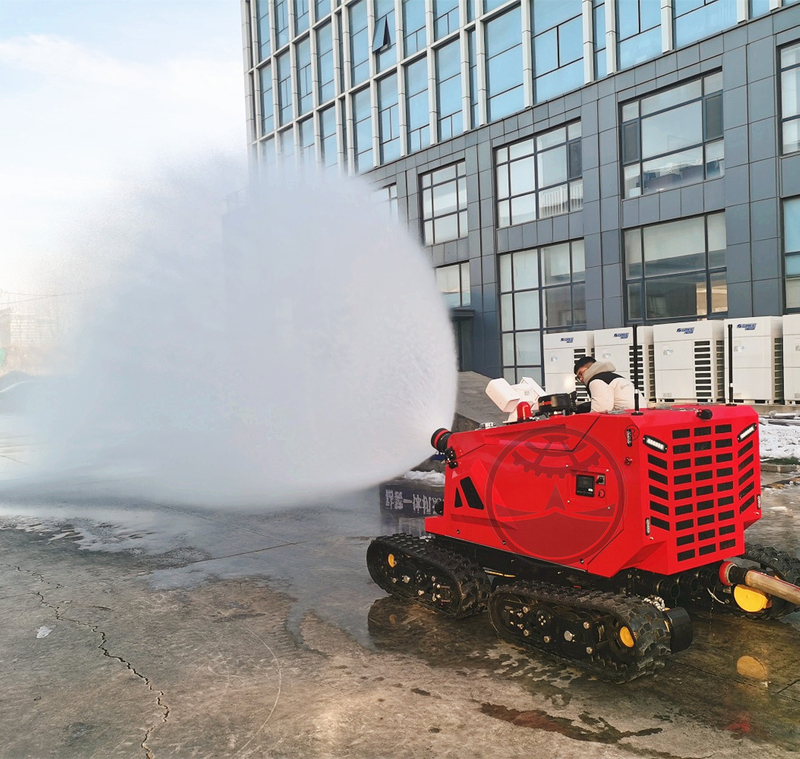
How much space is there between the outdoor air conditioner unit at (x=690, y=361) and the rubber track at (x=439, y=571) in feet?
52.6

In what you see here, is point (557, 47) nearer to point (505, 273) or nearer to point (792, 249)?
point (505, 273)

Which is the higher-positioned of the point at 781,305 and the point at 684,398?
the point at 781,305

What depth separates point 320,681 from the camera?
535 cm

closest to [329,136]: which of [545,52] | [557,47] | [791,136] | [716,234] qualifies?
[545,52]

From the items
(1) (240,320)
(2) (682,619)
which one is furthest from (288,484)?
(2) (682,619)

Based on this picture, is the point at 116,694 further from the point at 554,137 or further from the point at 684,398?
the point at 554,137

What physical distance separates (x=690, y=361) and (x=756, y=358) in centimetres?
176

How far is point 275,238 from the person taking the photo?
47.9 feet

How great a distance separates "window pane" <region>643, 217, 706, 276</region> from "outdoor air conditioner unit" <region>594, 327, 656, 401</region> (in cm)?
262

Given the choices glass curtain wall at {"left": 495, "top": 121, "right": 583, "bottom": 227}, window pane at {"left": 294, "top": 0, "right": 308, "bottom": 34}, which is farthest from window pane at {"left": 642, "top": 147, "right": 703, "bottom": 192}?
window pane at {"left": 294, "top": 0, "right": 308, "bottom": 34}

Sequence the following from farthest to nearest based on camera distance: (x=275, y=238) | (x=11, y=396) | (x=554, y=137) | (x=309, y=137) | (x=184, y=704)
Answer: (x=11, y=396) < (x=309, y=137) < (x=554, y=137) < (x=275, y=238) < (x=184, y=704)

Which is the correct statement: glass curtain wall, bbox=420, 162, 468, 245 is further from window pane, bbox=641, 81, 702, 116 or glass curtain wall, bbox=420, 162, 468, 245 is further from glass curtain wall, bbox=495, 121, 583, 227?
window pane, bbox=641, 81, 702, 116

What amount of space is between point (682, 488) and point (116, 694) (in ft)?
13.7

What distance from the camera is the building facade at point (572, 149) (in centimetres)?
2219
